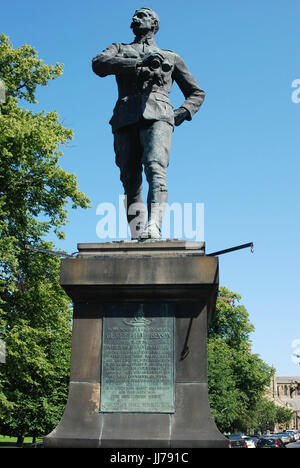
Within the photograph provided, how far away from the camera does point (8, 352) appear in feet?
59.9

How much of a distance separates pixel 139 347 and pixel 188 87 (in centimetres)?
400

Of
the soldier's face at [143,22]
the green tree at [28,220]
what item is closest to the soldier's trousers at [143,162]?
the soldier's face at [143,22]

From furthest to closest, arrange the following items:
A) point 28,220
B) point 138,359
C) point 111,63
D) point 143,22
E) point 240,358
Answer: point 240,358 < point 28,220 < point 143,22 < point 111,63 < point 138,359

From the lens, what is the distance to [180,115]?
26.3 ft

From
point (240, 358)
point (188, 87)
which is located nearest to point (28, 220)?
point (188, 87)

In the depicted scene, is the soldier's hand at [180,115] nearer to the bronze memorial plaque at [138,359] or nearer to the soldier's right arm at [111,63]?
the soldier's right arm at [111,63]

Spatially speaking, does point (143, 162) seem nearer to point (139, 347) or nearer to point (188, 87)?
point (188, 87)

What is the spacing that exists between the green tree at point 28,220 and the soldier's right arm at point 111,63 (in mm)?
11671

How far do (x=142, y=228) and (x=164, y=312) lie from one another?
153 cm

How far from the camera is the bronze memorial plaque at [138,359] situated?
6.08m

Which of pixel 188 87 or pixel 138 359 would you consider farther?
pixel 188 87

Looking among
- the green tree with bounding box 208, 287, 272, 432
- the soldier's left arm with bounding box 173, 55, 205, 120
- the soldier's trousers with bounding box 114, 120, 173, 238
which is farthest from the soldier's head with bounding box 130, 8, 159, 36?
the green tree with bounding box 208, 287, 272, 432
